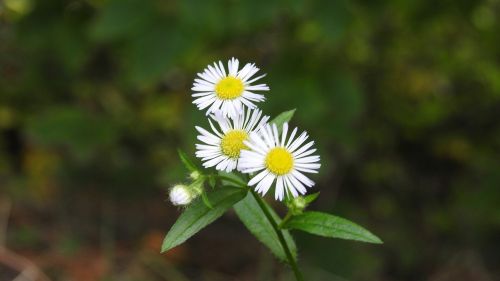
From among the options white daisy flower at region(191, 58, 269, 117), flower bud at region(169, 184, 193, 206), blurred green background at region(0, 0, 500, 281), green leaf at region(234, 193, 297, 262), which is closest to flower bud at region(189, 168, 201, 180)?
flower bud at region(169, 184, 193, 206)

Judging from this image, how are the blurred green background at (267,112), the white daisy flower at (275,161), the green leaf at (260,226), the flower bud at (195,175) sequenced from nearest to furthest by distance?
the white daisy flower at (275,161) < the flower bud at (195,175) < the green leaf at (260,226) < the blurred green background at (267,112)

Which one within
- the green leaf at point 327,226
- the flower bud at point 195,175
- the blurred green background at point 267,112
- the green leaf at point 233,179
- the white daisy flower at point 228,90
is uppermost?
the blurred green background at point 267,112

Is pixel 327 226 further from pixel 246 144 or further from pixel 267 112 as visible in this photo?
pixel 267 112

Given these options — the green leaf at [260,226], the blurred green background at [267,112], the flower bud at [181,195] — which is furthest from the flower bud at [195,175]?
the blurred green background at [267,112]

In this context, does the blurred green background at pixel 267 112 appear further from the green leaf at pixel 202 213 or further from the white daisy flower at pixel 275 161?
the white daisy flower at pixel 275 161

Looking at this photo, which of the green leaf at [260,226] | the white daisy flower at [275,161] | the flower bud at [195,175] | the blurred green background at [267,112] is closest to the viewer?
the white daisy flower at [275,161]

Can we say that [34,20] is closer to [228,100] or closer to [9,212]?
[9,212]

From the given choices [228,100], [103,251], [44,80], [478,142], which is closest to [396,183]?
[478,142]

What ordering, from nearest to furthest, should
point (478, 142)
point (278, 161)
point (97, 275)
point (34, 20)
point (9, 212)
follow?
point (278, 161), point (97, 275), point (34, 20), point (9, 212), point (478, 142)
